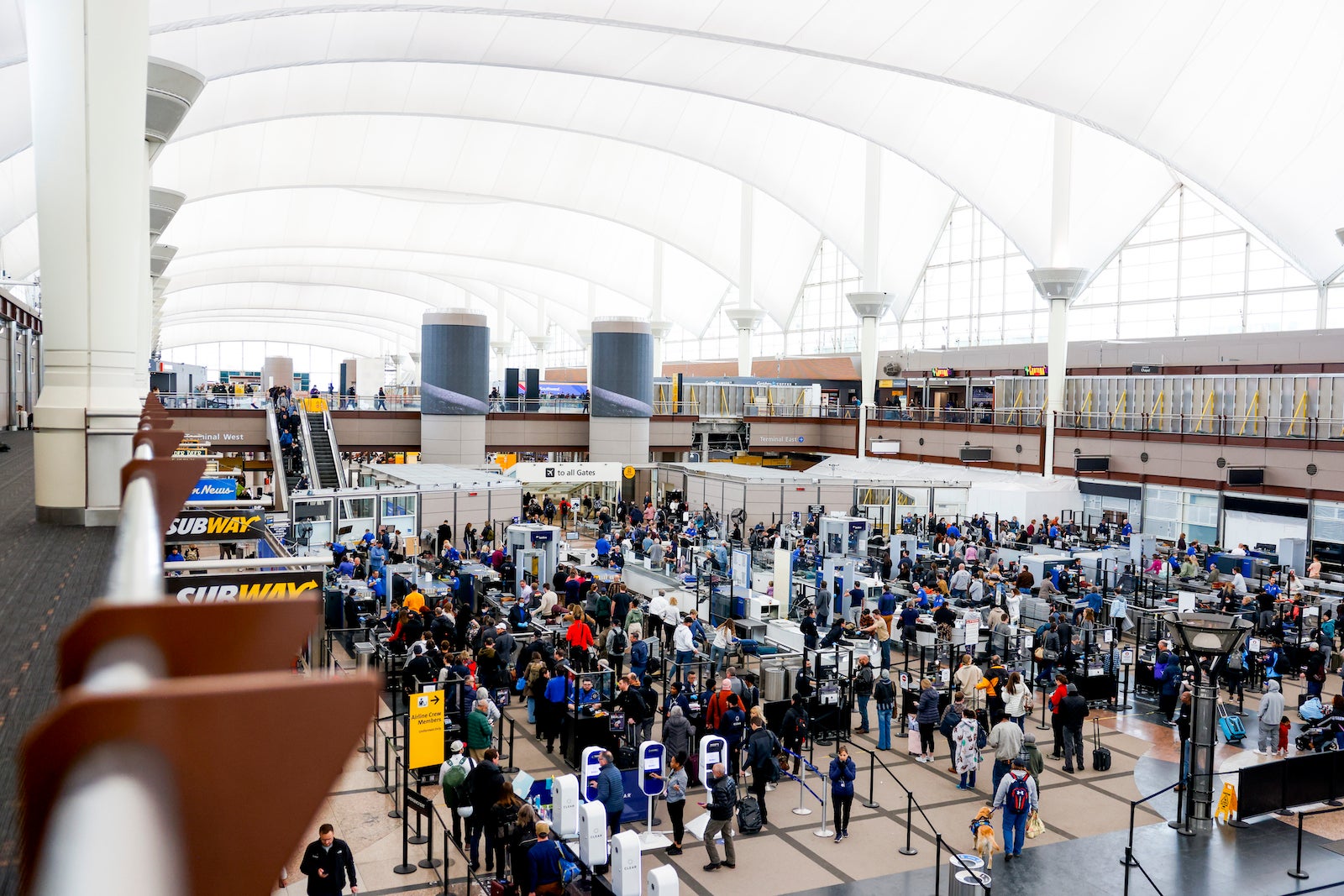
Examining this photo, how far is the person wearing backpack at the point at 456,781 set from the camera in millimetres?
10820

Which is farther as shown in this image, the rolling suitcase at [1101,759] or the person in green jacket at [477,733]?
the rolling suitcase at [1101,759]

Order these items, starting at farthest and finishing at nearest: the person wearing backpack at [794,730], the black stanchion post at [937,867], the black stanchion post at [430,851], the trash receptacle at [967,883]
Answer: the person wearing backpack at [794,730]
the black stanchion post at [430,851]
the black stanchion post at [937,867]
the trash receptacle at [967,883]

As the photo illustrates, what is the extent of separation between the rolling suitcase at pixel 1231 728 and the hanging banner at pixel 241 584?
13755 millimetres

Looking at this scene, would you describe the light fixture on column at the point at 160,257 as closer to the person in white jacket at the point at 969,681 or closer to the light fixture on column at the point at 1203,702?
the person in white jacket at the point at 969,681

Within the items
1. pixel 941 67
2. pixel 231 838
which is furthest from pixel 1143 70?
pixel 231 838

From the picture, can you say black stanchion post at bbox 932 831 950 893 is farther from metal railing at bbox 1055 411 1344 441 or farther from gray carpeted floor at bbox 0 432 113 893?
metal railing at bbox 1055 411 1344 441

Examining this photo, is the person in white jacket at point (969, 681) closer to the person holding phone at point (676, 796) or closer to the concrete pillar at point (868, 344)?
the person holding phone at point (676, 796)

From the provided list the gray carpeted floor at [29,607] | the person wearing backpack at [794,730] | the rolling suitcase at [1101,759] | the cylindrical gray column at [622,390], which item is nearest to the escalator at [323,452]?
the cylindrical gray column at [622,390]

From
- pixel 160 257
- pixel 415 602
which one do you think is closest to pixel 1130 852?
pixel 415 602

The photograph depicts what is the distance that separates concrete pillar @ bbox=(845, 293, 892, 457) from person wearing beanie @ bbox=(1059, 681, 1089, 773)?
33.4 meters

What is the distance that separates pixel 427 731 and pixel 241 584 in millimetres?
4954

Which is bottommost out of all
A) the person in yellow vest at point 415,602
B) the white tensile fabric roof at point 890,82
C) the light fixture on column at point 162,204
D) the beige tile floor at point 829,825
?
the beige tile floor at point 829,825

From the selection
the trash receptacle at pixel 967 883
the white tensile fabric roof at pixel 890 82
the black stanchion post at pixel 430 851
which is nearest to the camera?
the trash receptacle at pixel 967 883

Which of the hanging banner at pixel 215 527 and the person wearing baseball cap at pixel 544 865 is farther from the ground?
the hanging banner at pixel 215 527
